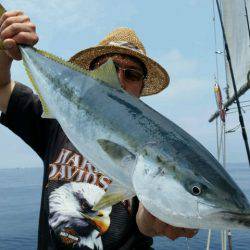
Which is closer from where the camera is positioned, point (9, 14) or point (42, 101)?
point (42, 101)

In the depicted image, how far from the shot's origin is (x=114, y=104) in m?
2.19

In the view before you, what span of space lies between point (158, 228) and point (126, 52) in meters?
2.18

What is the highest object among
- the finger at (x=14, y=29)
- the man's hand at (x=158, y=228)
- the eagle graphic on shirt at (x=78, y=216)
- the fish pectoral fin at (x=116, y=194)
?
the finger at (x=14, y=29)

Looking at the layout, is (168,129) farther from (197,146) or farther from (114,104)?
(114,104)

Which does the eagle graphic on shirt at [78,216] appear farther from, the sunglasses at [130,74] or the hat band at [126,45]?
the hat band at [126,45]

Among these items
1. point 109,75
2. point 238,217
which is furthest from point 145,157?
point 109,75

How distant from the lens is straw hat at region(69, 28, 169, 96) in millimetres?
4195

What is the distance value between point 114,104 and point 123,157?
36 cm

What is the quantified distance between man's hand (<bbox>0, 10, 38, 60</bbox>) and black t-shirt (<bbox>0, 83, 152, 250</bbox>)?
2.60 feet

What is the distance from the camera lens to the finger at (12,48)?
9.78 feet

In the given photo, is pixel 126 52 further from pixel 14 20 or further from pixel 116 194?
pixel 116 194

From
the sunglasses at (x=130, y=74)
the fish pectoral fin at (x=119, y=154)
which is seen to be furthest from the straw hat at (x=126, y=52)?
the fish pectoral fin at (x=119, y=154)

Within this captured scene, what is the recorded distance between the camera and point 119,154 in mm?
1973

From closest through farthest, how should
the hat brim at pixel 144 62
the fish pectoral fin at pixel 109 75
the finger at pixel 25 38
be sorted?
the fish pectoral fin at pixel 109 75, the finger at pixel 25 38, the hat brim at pixel 144 62
